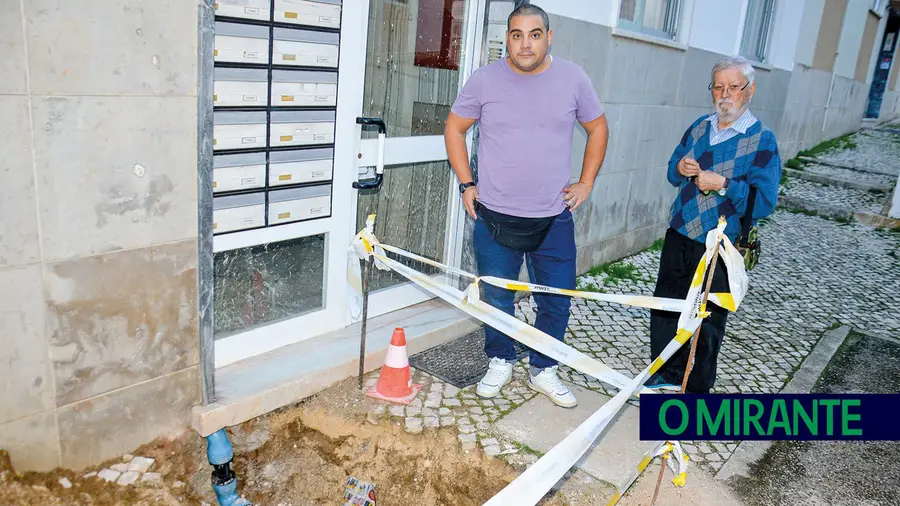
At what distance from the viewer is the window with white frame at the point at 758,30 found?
9.62 metres

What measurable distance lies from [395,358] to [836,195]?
10.8m

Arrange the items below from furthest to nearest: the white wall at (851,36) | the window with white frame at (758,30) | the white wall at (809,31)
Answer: the white wall at (851,36) < the white wall at (809,31) < the window with white frame at (758,30)

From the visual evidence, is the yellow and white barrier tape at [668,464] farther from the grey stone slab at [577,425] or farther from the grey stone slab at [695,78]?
the grey stone slab at [695,78]

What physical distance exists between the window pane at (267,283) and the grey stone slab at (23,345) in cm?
100

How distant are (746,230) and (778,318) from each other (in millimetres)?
2686

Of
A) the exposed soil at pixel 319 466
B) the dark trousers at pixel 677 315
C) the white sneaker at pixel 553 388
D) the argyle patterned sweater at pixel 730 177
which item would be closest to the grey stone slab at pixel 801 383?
the dark trousers at pixel 677 315

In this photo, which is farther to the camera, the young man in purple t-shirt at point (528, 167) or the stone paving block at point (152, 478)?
the young man in purple t-shirt at point (528, 167)

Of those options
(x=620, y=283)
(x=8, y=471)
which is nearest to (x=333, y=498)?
(x=8, y=471)

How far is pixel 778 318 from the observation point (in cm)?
600

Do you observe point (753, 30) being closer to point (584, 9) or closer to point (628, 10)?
point (628, 10)

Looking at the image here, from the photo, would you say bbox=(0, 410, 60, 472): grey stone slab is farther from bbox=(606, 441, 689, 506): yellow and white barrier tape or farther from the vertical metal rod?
bbox=(606, 441, 689, 506): yellow and white barrier tape

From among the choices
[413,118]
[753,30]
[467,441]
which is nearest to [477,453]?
[467,441]

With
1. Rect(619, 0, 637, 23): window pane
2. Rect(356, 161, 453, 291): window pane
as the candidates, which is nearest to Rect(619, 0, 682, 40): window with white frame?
Rect(619, 0, 637, 23): window pane

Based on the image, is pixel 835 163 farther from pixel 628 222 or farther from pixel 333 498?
pixel 333 498
